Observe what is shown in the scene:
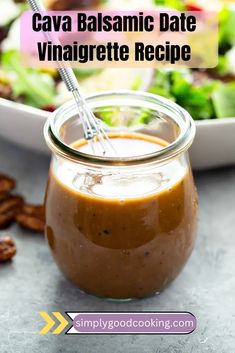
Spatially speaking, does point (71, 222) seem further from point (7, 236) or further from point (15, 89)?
point (15, 89)

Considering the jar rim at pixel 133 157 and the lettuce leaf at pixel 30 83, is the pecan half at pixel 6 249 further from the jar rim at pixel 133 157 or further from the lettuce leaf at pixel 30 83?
the lettuce leaf at pixel 30 83

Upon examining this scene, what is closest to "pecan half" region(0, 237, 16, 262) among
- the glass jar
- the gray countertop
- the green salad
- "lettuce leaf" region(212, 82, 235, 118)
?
the gray countertop

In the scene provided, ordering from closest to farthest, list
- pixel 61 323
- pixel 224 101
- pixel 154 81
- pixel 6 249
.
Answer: pixel 61 323
pixel 6 249
pixel 224 101
pixel 154 81

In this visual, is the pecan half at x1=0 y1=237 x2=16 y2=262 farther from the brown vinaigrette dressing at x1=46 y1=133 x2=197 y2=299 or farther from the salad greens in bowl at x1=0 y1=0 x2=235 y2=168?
the salad greens in bowl at x1=0 y1=0 x2=235 y2=168

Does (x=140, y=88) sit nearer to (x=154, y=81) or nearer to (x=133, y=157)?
(x=154, y=81)

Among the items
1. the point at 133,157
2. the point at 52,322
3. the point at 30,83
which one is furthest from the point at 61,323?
the point at 30,83
